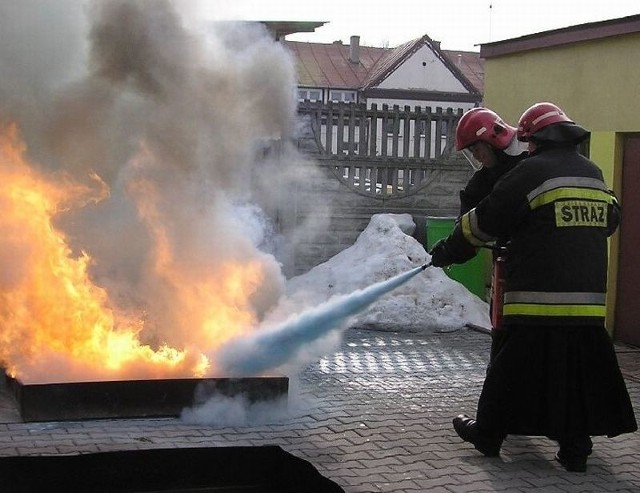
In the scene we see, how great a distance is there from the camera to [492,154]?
594 centimetres

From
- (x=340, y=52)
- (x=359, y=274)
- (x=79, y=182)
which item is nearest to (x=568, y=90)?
(x=359, y=274)

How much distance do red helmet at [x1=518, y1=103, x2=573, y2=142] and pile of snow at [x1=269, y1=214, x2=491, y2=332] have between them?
14.3ft

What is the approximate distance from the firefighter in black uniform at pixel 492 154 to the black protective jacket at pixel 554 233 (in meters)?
0.33

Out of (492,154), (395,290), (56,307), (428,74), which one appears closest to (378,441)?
(492,154)

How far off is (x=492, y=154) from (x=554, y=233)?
36.1 inches

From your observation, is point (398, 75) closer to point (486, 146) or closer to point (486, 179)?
point (486, 179)

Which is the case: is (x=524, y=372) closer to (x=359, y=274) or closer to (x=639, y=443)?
(x=639, y=443)

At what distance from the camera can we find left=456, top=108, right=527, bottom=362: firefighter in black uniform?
5738 mm

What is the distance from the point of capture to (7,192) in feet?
21.4

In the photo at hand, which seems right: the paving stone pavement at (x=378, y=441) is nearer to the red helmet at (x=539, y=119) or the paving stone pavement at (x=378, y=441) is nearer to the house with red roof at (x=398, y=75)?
the red helmet at (x=539, y=119)

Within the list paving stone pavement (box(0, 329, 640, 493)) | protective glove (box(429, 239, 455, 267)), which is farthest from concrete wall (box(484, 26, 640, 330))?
protective glove (box(429, 239, 455, 267))

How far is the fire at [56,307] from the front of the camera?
6281mm

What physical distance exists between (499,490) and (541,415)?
58 cm

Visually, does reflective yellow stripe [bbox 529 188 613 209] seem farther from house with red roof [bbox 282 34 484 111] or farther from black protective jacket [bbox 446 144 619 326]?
house with red roof [bbox 282 34 484 111]
